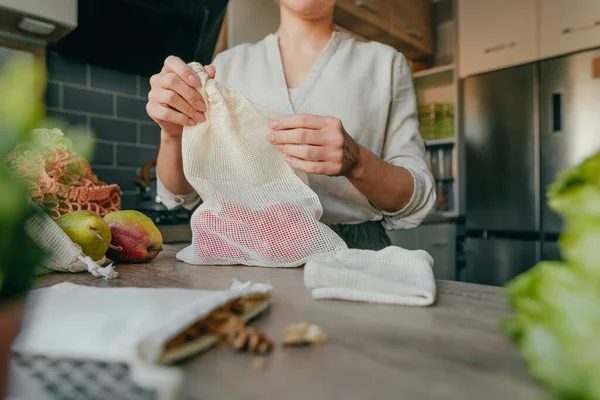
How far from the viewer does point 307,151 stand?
2.17ft

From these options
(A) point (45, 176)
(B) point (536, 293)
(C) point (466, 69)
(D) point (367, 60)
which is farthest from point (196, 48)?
(B) point (536, 293)

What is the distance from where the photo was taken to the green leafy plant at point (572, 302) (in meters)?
0.19

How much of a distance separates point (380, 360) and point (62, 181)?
616mm

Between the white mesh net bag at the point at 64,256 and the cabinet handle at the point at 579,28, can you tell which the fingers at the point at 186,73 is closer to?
the white mesh net bag at the point at 64,256

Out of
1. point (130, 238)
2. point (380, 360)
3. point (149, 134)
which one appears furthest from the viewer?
point (149, 134)

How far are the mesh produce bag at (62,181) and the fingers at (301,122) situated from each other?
0.33m

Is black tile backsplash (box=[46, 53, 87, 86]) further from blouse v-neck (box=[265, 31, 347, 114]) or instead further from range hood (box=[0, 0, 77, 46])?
blouse v-neck (box=[265, 31, 347, 114])

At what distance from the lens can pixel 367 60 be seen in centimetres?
108

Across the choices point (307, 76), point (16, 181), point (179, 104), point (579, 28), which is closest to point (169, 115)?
point (179, 104)

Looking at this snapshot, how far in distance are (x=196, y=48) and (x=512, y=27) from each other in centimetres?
173

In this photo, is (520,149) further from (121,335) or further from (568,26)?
(121,335)

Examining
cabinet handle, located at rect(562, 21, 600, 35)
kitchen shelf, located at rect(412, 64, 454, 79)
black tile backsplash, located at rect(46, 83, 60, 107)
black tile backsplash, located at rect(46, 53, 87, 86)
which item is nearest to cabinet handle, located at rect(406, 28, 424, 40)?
kitchen shelf, located at rect(412, 64, 454, 79)

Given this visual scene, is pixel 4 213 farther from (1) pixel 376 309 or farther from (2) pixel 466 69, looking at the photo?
(2) pixel 466 69

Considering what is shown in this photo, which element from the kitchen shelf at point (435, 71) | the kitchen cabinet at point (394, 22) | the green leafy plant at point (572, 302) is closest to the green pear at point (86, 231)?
the green leafy plant at point (572, 302)
